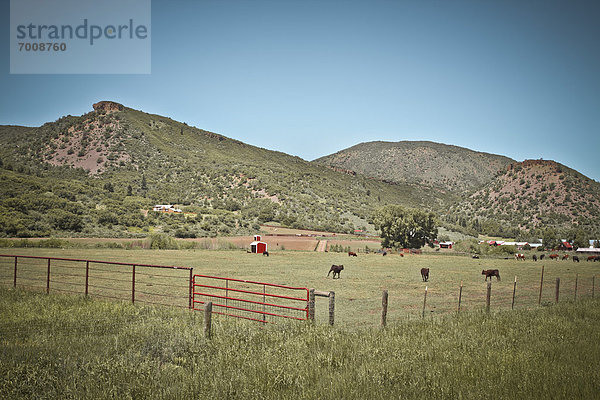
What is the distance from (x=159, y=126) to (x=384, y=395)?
170612 millimetres

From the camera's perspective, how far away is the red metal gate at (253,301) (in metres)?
13.3

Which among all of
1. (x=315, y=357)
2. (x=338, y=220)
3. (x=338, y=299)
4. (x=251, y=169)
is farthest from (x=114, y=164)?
(x=315, y=357)

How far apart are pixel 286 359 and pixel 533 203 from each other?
12637 cm

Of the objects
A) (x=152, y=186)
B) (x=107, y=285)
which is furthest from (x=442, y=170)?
(x=107, y=285)

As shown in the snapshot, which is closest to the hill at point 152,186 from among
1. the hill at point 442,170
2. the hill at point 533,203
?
the hill at point 442,170

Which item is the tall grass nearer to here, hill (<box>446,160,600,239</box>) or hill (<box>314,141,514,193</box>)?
hill (<box>446,160,600,239</box>)

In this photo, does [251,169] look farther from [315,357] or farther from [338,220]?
[315,357]

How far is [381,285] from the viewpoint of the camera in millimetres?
28016

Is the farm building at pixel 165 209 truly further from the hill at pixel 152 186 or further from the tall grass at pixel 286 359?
the tall grass at pixel 286 359

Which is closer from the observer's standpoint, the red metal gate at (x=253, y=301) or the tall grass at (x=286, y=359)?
the tall grass at (x=286, y=359)

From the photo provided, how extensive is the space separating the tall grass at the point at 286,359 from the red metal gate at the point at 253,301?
1.21 m

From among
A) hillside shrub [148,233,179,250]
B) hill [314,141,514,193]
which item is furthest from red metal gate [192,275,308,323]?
hill [314,141,514,193]

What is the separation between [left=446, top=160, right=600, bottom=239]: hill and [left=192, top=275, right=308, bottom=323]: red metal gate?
101 metres

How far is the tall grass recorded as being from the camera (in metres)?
7.07
